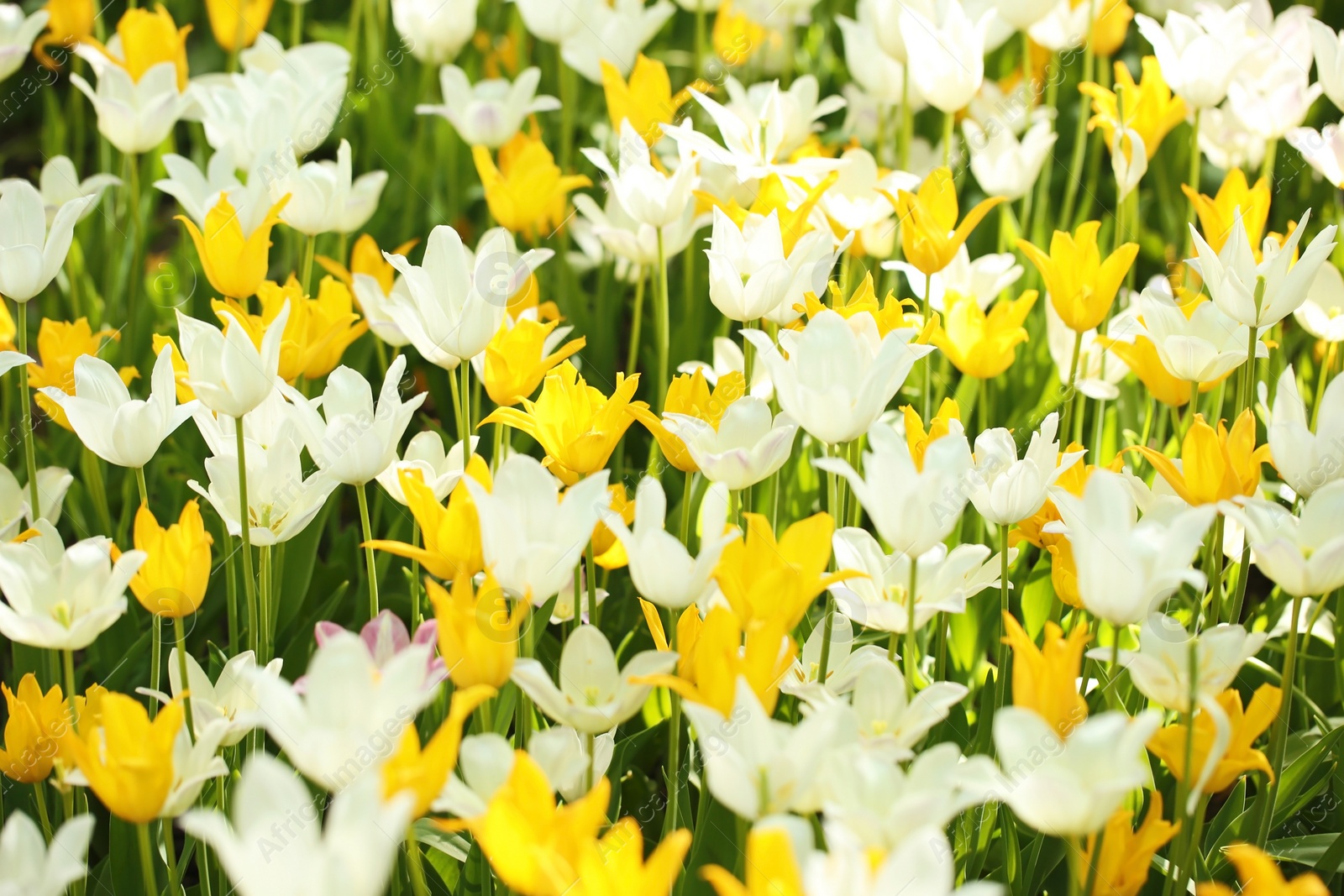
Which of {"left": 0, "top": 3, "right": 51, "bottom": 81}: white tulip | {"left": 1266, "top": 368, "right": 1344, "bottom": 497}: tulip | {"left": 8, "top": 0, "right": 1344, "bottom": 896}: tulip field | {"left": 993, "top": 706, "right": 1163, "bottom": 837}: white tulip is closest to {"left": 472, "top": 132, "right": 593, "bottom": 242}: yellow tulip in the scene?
{"left": 8, "top": 0, "right": 1344, "bottom": 896}: tulip field

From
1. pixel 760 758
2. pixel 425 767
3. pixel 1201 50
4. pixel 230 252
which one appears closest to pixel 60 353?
pixel 230 252

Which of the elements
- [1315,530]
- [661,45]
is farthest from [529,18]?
[1315,530]

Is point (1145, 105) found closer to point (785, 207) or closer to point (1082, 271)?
point (1082, 271)

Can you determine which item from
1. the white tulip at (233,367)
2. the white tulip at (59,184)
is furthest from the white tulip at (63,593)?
the white tulip at (59,184)

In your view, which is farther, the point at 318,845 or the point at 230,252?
the point at 230,252

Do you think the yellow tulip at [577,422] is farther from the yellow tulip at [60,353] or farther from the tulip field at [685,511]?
the yellow tulip at [60,353]

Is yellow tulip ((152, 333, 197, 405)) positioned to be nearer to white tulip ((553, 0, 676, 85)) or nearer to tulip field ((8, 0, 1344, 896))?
tulip field ((8, 0, 1344, 896))
